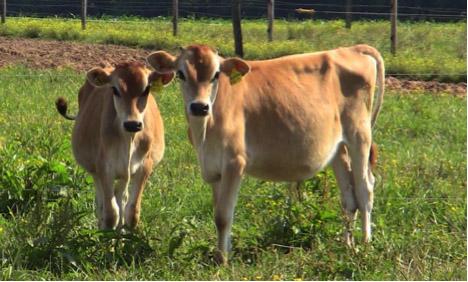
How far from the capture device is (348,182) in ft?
27.5

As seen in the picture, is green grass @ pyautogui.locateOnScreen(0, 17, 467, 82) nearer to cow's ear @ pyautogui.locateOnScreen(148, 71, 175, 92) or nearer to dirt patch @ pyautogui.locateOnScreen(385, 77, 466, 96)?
dirt patch @ pyautogui.locateOnScreen(385, 77, 466, 96)

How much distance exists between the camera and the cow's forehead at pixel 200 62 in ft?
24.0

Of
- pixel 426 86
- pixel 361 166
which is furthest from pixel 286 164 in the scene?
pixel 426 86

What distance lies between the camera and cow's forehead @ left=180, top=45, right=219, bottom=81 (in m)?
7.33

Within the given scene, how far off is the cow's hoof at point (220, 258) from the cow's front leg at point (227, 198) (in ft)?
0.23

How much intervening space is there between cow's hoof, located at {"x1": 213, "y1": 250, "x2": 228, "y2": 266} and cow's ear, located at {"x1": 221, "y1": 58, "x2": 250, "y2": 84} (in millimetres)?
1278

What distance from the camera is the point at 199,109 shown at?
23.4 ft

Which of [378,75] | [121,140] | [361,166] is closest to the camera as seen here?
[121,140]

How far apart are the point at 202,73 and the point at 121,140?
3.30 ft

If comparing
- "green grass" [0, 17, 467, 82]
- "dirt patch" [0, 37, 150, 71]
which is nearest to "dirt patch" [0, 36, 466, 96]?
"dirt patch" [0, 37, 150, 71]

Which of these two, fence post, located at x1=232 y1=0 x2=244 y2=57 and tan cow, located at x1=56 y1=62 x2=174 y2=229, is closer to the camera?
tan cow, located at x1=56 y1=62 x2=174 y2=229

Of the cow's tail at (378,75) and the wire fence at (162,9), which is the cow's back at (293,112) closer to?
the cow's tail at (378,75)

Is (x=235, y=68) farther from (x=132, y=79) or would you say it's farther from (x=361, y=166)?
(x=361, y=166)

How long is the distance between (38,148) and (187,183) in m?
1.64
